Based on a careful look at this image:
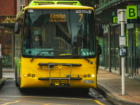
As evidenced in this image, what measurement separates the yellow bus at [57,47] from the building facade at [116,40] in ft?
11.1

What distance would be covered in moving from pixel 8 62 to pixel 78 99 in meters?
18.3

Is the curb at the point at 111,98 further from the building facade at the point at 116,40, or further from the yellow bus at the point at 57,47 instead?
the building facade at the point at 116,40

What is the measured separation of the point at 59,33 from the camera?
46.6 feet

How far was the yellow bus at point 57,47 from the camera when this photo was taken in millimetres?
14055

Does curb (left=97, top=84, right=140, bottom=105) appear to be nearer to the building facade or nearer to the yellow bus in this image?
the yellow bus

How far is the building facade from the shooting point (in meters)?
19.5

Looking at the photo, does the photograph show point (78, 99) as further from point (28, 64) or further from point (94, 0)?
point (94, 0)

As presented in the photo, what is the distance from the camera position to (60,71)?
1407 cm

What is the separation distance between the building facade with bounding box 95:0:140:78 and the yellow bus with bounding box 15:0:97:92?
339 centimetres

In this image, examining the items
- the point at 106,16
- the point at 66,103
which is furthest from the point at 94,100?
the point at 106,16

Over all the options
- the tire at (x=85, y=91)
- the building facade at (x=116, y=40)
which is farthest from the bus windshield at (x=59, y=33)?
the building facade at (x=116, y=40)

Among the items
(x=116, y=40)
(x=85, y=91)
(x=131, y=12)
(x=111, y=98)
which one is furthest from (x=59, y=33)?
(x=116, y=40)

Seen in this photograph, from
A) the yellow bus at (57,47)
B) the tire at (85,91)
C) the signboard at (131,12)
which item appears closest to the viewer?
the yellow bus at (57,47)

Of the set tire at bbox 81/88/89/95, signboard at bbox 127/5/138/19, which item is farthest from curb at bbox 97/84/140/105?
signboard at bbox 127/5/138/19
